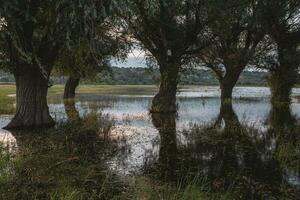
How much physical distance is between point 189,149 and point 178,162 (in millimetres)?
2611

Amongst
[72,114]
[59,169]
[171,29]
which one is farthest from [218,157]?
[171,29]

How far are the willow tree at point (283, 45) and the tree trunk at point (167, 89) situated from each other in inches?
533

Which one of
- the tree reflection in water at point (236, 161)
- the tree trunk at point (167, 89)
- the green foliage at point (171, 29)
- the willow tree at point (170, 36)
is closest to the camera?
the tree reflection in water at point (236, 161)

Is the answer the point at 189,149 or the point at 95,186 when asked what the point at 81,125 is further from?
the point at 95,186

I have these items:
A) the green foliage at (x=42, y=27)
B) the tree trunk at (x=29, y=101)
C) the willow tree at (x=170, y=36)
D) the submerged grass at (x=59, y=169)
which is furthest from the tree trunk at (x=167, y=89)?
the submerged grass at (x=59, y=169)

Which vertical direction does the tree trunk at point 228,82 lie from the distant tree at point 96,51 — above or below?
below

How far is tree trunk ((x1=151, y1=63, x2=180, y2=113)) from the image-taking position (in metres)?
36.3

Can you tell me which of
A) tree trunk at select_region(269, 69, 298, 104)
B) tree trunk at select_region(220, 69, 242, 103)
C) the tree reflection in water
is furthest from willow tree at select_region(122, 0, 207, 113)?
tree trunk at select_region(220, 69, 242, 103)

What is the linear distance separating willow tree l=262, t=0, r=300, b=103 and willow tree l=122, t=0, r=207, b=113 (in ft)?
38.5

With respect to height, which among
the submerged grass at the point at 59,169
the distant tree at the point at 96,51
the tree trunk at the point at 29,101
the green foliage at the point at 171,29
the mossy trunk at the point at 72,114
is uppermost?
the green foliage at the point at 171,29

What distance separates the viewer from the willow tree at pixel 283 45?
44.8 metres

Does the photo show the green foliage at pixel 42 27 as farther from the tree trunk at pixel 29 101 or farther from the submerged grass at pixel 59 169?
the submerged grass at pixel 59 169

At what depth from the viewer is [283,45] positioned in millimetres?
50625

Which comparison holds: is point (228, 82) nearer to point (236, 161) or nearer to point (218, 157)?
point (218, 157)
